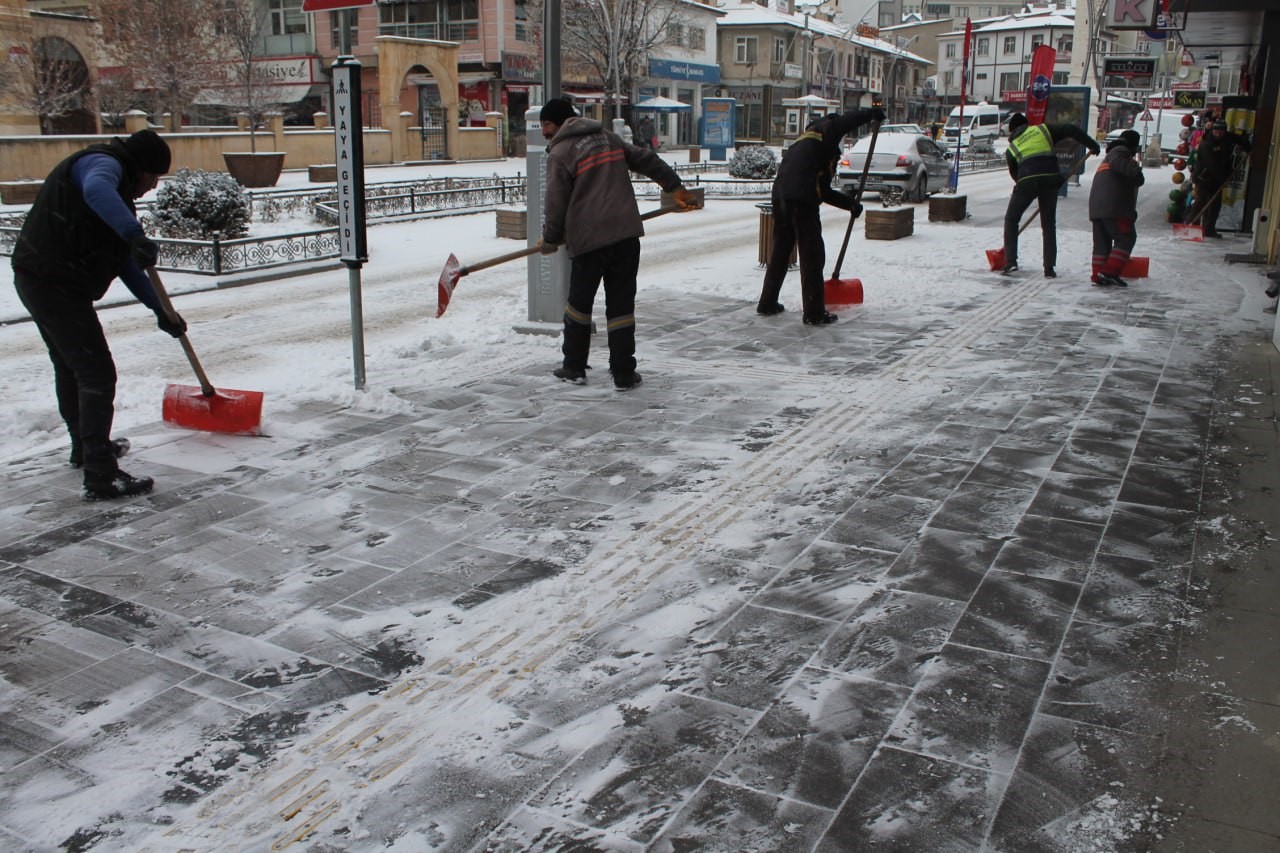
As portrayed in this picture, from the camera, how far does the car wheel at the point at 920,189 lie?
22.8 metres

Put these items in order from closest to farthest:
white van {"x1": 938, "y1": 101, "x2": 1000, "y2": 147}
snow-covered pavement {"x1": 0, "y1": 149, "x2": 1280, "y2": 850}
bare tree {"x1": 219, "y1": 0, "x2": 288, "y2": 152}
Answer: snow-covered pavement {"x1": 0, "y1": 149, "x2": 1280, "y2": 850}
bare tree {"x1": 219, "y1": 0, "x2": 288, "y2": 152}
white van {"x1": 938, "y1": 101, "x2": 1000, "y2": 147}

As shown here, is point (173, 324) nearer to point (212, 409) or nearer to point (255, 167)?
point (212, 409)

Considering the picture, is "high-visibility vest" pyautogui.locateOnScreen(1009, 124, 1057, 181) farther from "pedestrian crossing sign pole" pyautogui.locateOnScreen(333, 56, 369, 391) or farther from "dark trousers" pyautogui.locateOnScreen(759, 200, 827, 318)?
"pedestrian crossing sign pole" pyautogui.locateOnScreen(333, 56, 369, 391)

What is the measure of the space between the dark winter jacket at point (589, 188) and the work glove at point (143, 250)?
247 cm

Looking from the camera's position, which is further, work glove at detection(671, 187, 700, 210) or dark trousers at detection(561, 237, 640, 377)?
work glove at detection(671, 187, 700, 210)

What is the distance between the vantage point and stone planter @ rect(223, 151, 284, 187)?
2453 cm

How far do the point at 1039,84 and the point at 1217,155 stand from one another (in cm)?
728

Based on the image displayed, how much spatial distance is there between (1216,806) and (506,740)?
180cm

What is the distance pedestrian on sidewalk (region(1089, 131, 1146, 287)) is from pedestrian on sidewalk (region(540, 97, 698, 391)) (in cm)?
582

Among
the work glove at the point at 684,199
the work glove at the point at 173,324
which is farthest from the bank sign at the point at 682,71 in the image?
the work glove at the point at 173,324

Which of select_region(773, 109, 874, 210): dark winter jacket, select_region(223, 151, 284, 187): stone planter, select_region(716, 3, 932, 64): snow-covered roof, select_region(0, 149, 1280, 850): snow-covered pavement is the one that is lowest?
select_region(0, 149, 1280, 850): snow-covered pavement

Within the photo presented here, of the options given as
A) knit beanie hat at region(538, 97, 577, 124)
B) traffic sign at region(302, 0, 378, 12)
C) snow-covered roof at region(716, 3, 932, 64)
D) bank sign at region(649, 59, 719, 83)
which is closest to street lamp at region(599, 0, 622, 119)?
bank sign at region(649, 59, 719, 83)

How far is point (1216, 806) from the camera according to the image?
2705mm

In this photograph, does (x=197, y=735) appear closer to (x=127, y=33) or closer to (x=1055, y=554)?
(x=1055, y=554)
